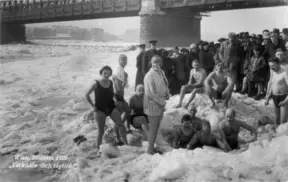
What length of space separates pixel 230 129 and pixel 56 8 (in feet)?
132

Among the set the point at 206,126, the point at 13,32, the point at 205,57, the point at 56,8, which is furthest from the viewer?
the point at 13,32

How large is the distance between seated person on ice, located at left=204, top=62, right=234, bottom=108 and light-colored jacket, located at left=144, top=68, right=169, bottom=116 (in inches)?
74.3

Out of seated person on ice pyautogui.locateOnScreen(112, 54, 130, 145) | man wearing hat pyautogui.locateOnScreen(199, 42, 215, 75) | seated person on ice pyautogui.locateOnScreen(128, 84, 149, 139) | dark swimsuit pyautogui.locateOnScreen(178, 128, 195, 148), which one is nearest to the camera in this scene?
dark swimsuit pyautogui.locateOnScreen(178, 128, 195, 148)

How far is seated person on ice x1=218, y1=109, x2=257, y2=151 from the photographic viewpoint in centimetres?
428

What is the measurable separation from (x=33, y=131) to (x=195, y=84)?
3369 mm

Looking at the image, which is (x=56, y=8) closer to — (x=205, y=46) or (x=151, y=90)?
(x=205, y=46)

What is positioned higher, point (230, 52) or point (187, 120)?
point (230, 52)

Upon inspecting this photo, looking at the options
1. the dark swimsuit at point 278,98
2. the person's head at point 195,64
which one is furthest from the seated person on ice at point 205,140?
Answer: the person's head at point 195,64

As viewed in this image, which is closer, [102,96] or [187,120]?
[102,96]

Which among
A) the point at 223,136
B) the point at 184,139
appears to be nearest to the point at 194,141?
the point at 184,139

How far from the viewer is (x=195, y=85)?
5855 millimetres

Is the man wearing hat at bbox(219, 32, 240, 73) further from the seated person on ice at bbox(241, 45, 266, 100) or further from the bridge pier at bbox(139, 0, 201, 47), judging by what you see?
the bridge pier at bbox(139, 0, 201, 47)

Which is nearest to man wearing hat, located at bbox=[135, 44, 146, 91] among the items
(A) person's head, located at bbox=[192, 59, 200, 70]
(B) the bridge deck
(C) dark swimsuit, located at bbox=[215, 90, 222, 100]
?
(A) person's head, located at bbox=[192, 59, 200, 70]

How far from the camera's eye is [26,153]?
14.7 ft
